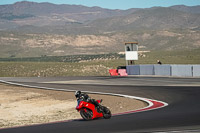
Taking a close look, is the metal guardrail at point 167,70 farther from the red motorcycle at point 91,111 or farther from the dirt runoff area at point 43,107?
the red motorcycle at point 91,111

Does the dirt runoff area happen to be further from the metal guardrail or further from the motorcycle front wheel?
the metal guardrail

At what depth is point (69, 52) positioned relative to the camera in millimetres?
170250

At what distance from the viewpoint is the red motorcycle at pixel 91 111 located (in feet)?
49.1

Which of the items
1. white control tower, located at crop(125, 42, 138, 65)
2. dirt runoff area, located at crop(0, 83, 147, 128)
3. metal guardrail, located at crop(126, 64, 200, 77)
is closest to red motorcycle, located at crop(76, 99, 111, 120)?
dirt runoff area, located at crop(0, 83, 147, 128)

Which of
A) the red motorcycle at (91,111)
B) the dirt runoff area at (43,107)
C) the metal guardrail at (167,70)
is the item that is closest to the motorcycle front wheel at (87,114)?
the red motorcycle at (91,111)

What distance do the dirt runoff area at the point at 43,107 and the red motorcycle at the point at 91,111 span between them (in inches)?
83.5

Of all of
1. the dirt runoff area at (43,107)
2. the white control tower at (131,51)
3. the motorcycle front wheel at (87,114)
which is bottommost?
the dirt runoff area at (43,107)

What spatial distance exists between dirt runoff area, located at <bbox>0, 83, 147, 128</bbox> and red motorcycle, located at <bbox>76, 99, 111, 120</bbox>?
83.5 inches

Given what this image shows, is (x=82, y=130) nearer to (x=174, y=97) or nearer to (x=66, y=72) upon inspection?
(x=174, y=97)

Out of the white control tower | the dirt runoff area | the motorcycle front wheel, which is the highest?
the white control tower

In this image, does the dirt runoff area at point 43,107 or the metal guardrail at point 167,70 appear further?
the metal guardrail at point 167,70

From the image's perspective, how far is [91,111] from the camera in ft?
49.6

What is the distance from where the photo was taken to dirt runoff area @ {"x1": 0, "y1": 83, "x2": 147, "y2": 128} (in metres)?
17.5

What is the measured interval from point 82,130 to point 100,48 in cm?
16714
